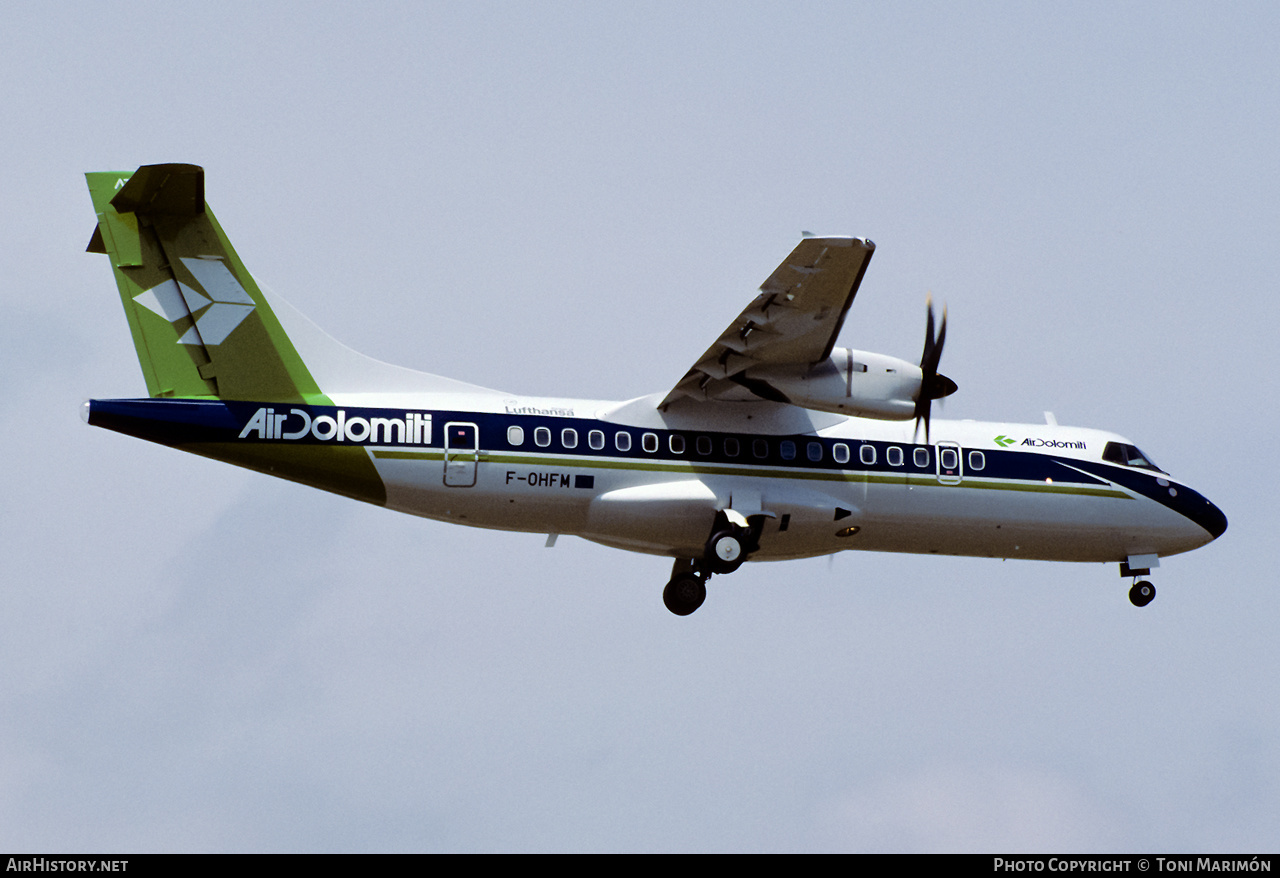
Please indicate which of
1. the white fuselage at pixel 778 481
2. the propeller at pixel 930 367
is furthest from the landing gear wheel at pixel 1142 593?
the propeller at pixel 930 367

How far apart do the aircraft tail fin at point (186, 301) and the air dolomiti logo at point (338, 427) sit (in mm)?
340

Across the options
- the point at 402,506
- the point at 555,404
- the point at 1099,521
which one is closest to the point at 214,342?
the point at 402,506

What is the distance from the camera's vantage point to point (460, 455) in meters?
23.8

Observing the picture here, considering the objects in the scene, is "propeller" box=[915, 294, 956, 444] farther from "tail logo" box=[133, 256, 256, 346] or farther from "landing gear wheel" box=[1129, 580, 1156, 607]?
"tail logo" box=[133, 256, 256, 346]

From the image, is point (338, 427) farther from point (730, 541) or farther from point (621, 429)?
point (730, 541)

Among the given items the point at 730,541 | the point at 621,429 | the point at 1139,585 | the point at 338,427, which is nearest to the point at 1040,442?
the point at 1139,585

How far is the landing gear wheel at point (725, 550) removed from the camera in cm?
2464

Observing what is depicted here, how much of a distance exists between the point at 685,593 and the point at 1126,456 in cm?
814

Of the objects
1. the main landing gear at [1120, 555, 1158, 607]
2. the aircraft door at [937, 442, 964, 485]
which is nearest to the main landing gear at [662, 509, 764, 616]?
the aircraft door at [937, 442, 964, 485]

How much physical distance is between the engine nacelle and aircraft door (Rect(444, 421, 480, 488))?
14.9 ft

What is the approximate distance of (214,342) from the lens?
2350cm

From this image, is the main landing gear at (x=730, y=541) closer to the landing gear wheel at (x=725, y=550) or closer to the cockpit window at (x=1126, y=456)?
the landing gear wheel at (x=725, y=550)

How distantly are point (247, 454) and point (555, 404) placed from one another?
474cm
